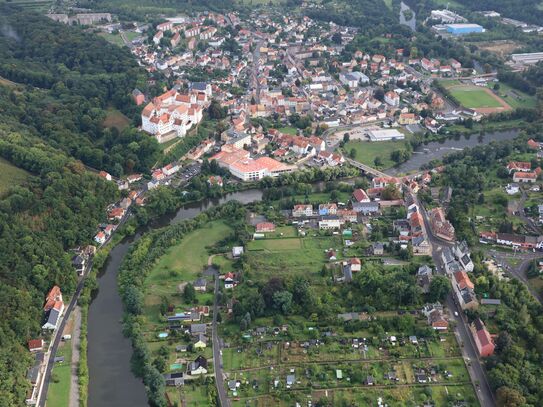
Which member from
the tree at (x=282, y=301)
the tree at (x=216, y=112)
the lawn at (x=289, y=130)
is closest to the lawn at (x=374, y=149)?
the lawn at (x=289, y=130)

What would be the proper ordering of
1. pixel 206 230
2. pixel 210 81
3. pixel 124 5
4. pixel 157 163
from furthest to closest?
1. pixel 124 5
2. pixel 210 81
3. pixel 157 163
4. pixel 206 230

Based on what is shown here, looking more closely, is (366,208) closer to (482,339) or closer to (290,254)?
(290,254)

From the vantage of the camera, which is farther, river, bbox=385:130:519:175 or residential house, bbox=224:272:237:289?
river, bbox=385:130:519:175

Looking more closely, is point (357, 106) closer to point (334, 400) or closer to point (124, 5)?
point (334, 400)

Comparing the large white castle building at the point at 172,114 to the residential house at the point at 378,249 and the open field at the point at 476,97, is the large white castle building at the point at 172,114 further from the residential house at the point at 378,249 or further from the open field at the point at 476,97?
the open field at the point at 476,97

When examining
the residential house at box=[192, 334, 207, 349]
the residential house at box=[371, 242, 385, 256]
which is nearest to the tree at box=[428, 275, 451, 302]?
the residential house at box=[371, 242, 385, 256]

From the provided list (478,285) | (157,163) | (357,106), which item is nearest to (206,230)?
(157,163)

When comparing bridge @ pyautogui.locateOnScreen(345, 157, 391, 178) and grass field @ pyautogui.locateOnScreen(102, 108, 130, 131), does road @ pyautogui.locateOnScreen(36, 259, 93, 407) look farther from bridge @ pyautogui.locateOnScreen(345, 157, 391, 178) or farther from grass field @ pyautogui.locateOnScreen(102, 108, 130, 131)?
bridge @ pyautogui.locateOnScreen(345, 157, 391, 178)
